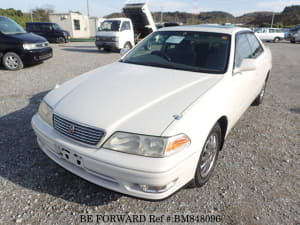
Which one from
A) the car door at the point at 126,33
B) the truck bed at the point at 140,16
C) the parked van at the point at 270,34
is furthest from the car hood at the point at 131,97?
the parked van at the point at 270,34

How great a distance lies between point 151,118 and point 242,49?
6.72 ft

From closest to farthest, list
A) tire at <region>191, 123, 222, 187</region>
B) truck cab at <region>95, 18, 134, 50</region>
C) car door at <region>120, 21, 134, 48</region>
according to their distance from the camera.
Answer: tire at <region>191, 123, 222, 187</region> → truck cab at <region>95, 18, 134, 50</region> → car door at <region>120, 21, 134, 48</region>

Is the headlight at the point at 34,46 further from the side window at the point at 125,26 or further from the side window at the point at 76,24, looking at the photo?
the side window at the point at 76,24

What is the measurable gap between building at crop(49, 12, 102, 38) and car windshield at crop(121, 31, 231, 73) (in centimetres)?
2691

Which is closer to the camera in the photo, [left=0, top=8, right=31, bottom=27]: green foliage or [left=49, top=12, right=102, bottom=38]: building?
[left=49, top=12, right=102, bottom=38]: building

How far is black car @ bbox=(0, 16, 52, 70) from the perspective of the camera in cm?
703

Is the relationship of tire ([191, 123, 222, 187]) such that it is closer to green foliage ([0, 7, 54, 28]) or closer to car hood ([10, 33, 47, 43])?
car hood ([10, 33, 47, 43])

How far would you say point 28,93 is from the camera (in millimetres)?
4977

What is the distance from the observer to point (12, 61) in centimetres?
727

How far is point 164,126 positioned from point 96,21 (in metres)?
33.0

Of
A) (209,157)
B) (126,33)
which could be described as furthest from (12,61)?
(209,157)

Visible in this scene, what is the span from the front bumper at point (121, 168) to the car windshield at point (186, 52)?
135 centimetres

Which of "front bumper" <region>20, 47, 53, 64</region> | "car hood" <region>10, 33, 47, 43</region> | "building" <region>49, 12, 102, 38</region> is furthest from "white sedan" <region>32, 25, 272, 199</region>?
"building" <region>49, 12, 102, 38</region>

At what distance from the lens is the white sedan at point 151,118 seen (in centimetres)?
166
